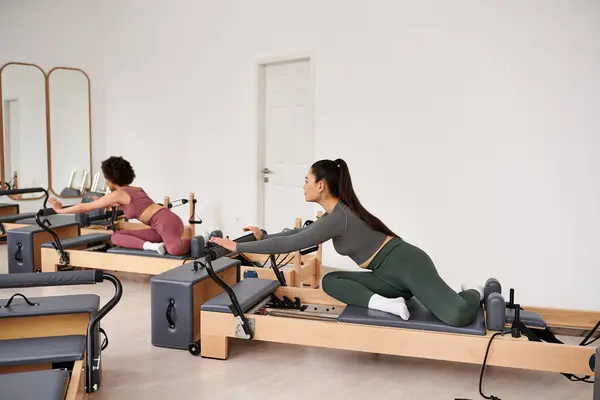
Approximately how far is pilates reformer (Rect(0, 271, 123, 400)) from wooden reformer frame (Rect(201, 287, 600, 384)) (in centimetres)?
60

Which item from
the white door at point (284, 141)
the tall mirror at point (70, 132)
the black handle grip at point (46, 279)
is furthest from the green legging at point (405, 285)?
the tall mirror at point (70, 132)

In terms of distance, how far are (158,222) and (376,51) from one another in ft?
7.71

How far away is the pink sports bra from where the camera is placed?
4324 mm

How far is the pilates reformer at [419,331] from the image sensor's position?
8.21ft

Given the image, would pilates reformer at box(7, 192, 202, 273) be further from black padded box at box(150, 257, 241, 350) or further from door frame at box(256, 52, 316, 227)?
door frame at box(256, 52, 316, 227)

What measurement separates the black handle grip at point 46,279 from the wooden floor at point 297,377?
0.64 meters

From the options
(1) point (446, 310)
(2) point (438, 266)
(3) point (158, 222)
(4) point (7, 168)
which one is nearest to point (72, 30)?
(4) point (7, 168)

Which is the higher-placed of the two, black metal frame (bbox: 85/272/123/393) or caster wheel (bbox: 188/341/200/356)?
black metal frame (bbox: 85/272/123/393)

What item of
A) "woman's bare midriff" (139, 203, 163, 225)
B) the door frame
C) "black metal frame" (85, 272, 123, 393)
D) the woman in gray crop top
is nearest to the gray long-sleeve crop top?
the woman in gray crop top

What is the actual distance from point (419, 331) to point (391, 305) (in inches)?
7.7

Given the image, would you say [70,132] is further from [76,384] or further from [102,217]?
[76,384]

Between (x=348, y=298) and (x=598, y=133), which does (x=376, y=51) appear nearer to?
(x=598, y=133)

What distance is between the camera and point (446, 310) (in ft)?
8.66

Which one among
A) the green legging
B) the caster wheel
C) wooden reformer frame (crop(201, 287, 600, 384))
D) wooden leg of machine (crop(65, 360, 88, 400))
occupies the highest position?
the green legging
